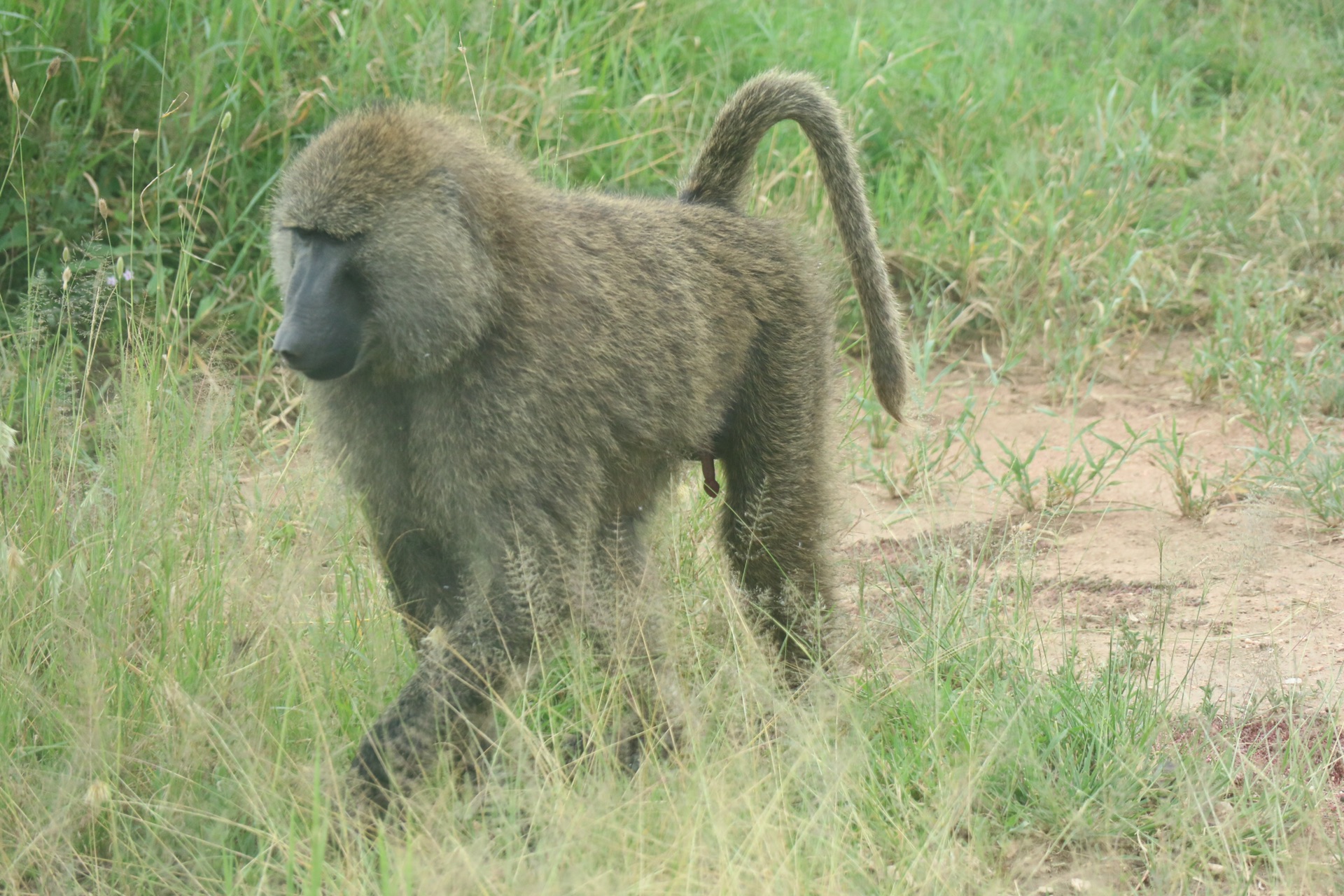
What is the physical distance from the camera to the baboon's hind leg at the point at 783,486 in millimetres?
3143

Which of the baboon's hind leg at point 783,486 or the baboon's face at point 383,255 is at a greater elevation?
the baboon's face at point 383,255

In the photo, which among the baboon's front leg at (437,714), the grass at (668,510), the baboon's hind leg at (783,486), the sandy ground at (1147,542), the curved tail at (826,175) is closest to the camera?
the grass at (668,510)

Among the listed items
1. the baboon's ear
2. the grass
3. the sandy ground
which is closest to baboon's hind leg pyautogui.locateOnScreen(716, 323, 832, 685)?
the grass

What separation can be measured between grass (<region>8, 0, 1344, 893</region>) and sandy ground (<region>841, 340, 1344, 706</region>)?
0.08 metres

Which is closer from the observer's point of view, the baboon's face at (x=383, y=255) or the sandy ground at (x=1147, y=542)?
the baboon's face at (x=383, y=255)

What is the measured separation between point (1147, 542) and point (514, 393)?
2.06 meters

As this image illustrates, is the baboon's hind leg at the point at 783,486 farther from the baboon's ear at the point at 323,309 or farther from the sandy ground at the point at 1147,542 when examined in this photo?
the baboon's ear at the point at 323,309

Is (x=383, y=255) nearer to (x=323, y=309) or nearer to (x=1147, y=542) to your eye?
(x=323, y=309)

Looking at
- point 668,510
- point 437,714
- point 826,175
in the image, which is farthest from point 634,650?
point 826,175

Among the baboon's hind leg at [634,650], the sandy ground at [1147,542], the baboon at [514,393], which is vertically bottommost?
the sandy ground at [1147,542]

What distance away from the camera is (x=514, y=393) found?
2561mm

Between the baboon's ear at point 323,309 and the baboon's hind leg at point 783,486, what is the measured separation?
99 cm

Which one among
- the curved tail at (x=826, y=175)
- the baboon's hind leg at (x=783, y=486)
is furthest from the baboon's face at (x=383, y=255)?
the curved tail at (x=826, y=175)

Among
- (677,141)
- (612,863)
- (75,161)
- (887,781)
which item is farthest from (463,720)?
(677,141)
